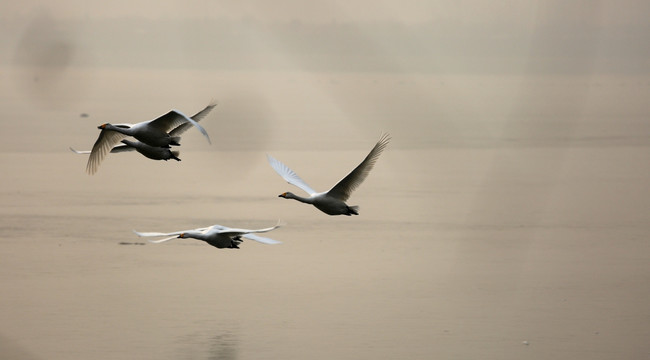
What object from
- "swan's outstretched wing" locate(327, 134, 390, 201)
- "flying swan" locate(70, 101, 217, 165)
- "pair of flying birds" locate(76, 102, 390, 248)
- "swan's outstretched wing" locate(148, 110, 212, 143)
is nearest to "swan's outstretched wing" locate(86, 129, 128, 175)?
"flying swan" locate(70, 101, 217, 165)

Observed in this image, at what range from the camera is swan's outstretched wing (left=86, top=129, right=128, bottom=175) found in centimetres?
2038

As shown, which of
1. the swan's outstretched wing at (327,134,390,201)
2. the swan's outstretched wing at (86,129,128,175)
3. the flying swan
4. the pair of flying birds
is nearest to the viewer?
the swan's outstretched wing at (327,134,390,201)

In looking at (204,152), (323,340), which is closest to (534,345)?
(323,340)

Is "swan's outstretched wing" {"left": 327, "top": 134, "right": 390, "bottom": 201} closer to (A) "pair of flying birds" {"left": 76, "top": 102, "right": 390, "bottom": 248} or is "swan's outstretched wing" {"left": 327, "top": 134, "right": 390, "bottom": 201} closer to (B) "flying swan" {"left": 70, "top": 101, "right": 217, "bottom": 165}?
(A) "pair of flying birds" {"left": 76, "top": 102, "right": 390, "bottom": 248}

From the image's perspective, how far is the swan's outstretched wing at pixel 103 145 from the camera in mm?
20375

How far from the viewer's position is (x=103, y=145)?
20734 mm

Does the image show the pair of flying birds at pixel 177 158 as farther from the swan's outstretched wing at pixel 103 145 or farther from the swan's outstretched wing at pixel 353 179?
the swan's outstretched wing at pixel 103 145

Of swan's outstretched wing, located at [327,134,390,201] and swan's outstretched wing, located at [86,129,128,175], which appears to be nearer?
swan's outstretched wing, located at [327,134,390,201]

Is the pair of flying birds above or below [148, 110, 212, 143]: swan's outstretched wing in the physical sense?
below

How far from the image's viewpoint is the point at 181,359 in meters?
19.4

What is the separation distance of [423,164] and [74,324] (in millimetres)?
19172

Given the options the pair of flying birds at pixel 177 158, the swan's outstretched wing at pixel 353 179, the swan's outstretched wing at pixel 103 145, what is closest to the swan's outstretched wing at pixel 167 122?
the pair of flying birds at pixel 177 158

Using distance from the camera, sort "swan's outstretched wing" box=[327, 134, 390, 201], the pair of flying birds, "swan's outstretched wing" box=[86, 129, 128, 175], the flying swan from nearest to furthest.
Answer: "swan's outstretched wing" box=[327, 134, 390, 201], the pair of flying birds, the flying swan, "swan's outstretched wing" box=[86, 129, 128, 175]

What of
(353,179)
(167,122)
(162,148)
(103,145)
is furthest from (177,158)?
(353,179)
